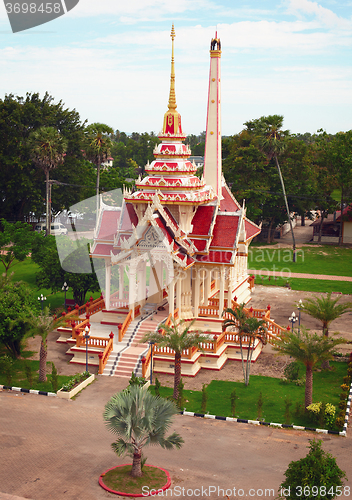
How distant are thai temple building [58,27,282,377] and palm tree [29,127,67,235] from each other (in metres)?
23.2

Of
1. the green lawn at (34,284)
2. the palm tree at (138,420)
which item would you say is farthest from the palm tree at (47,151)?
the palm tree at (138,420)

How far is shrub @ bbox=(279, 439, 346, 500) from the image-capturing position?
17.3 metres

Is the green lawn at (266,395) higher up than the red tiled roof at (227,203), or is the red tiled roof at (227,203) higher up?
the red tiled roof at (227,203)

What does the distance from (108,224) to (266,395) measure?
51.0ft

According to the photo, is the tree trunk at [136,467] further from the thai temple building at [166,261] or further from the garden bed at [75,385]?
the thai temple building at [166,261]

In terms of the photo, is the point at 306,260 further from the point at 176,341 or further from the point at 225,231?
the point at 176,341

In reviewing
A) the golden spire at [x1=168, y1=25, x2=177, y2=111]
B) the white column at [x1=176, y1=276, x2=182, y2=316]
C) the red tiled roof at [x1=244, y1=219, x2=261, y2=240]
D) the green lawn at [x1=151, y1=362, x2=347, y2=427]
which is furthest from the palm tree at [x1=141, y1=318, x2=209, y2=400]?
the red tiled roof at [x1=244, y1=219, x2=261, y2=240]

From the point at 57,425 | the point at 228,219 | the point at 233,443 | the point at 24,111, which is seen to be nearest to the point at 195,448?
the point at 233,443

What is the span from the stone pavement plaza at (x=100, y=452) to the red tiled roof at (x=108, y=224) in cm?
1250

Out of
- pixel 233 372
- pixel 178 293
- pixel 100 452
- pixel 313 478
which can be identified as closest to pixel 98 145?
pixel 178 293

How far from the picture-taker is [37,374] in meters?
31.5

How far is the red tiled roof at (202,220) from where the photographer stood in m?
37.4

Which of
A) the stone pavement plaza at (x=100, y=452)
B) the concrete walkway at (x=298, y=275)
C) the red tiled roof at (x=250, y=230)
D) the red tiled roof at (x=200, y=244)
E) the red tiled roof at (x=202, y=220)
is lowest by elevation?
the stone pavement plaza at (x=100, y=452)

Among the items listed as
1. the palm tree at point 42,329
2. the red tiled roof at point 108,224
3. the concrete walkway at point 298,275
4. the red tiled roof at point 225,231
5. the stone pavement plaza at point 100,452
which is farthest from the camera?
the concrete walkway at point 298,275
